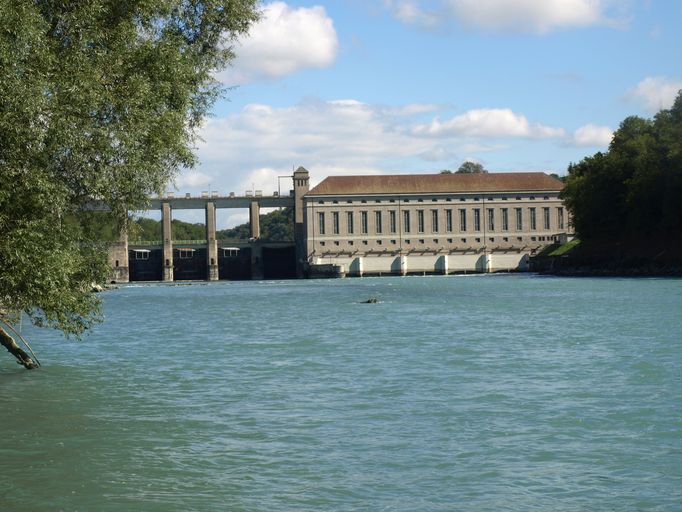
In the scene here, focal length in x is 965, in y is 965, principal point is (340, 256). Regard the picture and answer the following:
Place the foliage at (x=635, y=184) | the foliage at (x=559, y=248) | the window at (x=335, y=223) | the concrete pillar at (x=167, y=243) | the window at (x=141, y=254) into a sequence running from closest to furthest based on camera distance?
the foliage at (x=635, y=184) < the foliage at (x=559, y=248) < the concrete pillar at (x=167, y=243) < the window at (x=141, y=254) < the window at (x=335, y=223)

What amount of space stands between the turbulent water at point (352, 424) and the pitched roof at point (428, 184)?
3860 inches

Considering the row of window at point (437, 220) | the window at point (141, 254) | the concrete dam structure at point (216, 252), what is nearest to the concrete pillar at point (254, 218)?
the concrete dam structure at point (216, 252)

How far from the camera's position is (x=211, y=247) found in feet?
406

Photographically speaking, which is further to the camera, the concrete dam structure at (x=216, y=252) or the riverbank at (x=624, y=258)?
the concrete dam structure at (x=216, y=252)

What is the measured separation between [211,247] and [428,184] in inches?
1201

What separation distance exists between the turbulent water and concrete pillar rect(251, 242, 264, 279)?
3628 inches

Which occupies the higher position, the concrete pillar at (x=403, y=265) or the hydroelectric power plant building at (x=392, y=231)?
the hydroelectric power plant building at (x=392, y=231)

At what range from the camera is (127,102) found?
53.7 ft

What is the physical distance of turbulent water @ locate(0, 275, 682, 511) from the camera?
11.1 meters

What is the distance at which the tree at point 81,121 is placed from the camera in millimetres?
14570

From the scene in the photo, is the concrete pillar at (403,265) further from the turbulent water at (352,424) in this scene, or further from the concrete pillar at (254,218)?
the turbulent water at (352,424)

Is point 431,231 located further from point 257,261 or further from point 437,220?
point 257,261

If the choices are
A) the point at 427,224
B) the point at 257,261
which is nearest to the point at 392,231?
the point at 427,224

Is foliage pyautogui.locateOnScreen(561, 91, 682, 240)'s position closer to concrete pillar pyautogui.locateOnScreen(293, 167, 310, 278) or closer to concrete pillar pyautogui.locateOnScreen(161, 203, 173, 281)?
concrete pillar pyautogui.locateOnScreen(293, 167, 310, 278)
